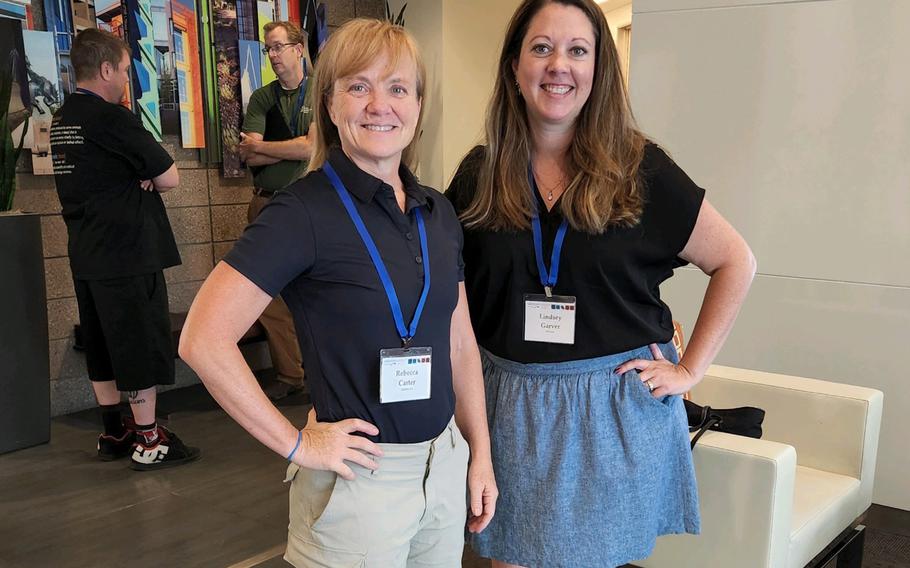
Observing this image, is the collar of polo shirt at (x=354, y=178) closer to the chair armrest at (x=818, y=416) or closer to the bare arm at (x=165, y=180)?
the chair armrest at (x=818, y=416)

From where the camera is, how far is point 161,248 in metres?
3.47

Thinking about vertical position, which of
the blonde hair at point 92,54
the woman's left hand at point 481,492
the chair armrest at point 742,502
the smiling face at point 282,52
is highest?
the smiling face at point 282,52

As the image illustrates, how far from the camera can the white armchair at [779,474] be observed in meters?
1.87

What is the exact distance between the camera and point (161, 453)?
3.43m

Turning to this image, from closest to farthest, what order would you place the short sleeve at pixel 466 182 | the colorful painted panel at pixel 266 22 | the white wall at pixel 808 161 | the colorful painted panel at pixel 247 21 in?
the short sleeve at pixel 466 182
the white wall at pixel 808 161
the colorful painted panel at pixel 247 21
the colorful painted panel at pixel 266 22

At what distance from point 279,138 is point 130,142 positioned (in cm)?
130

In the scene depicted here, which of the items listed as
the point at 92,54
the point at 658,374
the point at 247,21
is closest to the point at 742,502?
the point at 658,374

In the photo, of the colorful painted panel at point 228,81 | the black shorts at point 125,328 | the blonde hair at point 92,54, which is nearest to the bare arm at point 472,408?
the black shorts at point 125,328

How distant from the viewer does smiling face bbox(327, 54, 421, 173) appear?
128cm

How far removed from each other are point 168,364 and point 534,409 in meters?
2.35

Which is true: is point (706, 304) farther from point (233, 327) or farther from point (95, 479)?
point (95, 479)

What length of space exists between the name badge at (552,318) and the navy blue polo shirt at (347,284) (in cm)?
23

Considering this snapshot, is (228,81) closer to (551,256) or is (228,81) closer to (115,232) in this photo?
(115,232)

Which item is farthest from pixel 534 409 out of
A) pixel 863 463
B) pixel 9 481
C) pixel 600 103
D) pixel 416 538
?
pixel 9 481
